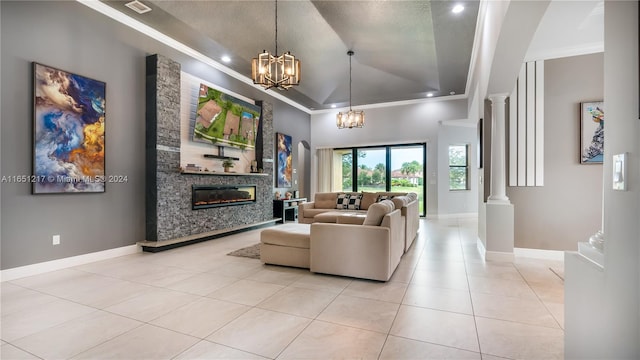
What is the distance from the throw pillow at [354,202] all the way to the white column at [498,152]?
10.1 ft

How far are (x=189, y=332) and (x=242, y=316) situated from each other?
41cm

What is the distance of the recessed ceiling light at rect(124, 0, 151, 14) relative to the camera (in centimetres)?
402

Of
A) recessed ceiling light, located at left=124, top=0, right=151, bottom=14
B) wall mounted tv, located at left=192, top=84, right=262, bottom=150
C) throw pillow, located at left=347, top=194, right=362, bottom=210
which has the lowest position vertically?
throw pillow, located at left=347, top=194, right=362, bottom=210

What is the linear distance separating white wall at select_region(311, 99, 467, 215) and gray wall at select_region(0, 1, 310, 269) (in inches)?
214

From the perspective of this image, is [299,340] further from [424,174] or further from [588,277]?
[424,174]

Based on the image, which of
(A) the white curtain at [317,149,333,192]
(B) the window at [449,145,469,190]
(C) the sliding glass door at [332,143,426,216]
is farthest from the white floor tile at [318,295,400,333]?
(B) the window at [449,145,469,190]

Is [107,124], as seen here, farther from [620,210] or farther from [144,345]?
[620,210]

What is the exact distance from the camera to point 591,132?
397 centimetres

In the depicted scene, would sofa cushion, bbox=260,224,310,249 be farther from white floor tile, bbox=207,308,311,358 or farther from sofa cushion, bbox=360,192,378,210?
sofa cushion, bbox=360,192,378,210

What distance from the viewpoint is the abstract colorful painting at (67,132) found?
136 inches

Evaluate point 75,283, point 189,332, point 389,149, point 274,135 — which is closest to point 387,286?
point 189,332

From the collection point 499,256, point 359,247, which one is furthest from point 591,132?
point 359,247

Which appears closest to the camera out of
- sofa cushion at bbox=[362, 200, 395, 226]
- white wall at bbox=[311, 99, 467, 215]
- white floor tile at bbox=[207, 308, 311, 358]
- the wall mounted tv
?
white floor tile at bbox=[207, 308, 311, 358]

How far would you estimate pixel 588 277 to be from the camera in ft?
3.99
